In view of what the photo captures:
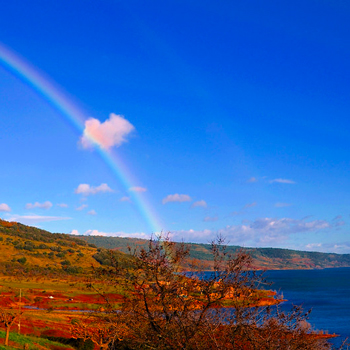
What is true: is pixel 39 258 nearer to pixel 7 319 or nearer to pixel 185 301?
pixel 7 319

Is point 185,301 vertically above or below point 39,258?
above

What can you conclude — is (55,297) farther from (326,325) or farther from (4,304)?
(326,325)

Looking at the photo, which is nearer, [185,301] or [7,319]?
[185,301]

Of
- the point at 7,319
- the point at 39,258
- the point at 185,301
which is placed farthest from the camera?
the point at 39,258

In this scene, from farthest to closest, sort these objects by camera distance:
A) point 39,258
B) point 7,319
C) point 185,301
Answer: point 39,258, point 7,319, point 185,301

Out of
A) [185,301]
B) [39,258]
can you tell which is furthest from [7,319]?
[39,258]

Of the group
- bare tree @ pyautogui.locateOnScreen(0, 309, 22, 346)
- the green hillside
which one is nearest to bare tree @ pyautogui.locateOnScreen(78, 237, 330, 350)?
bare tree @ pyautogui.locateOnScreen(0, 309, 22, 346)

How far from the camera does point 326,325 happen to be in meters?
79.8

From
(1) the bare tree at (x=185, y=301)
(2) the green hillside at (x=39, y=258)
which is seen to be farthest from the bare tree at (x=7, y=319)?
(2) the green hillside at (x=39, y=258)

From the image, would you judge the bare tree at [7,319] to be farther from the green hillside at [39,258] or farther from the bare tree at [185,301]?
the green hillside at [39,258]

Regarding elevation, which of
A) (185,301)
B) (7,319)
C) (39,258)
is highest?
(185,301)

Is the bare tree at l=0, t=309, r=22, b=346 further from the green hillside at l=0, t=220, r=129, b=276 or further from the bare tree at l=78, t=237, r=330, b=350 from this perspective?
the green hillside at l=0, t=220, r=129, b=276

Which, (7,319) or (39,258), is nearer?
(7,319)

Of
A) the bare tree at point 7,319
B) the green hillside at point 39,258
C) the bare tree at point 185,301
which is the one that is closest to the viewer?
the bare tree at point 185,301
